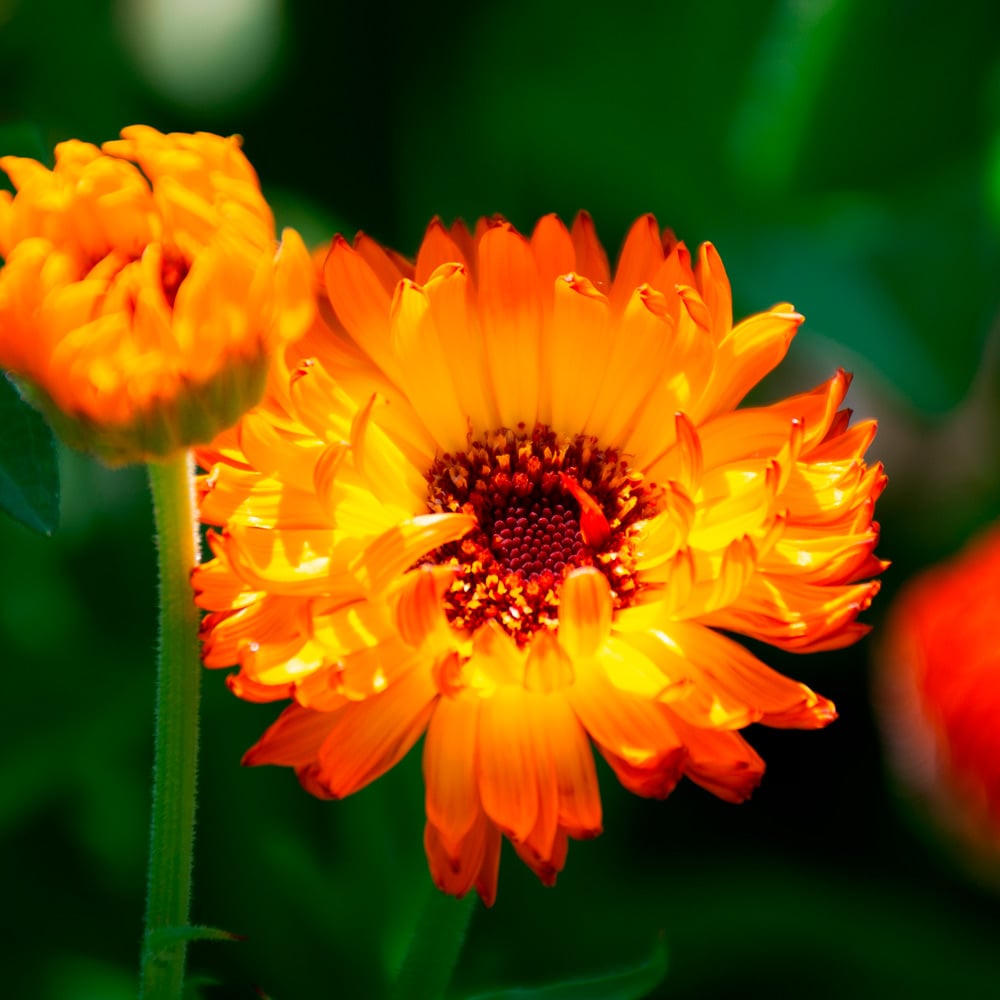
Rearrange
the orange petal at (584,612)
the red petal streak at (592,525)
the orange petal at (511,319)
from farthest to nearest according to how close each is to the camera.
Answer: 1. the red petal streak at (592,525)
2. the orange petal at (511,319)
3. the orange petal at (584,612)

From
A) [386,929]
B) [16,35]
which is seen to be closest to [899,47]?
[16,35]

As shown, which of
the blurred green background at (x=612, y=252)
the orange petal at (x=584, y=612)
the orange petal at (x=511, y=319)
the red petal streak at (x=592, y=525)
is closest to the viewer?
the orange petal at (x=584, y=612)

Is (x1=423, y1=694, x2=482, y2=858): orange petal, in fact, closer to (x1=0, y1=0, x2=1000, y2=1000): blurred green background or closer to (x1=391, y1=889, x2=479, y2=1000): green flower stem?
(x1=391, y1=889, x2=479, y2=1000): green flower stem

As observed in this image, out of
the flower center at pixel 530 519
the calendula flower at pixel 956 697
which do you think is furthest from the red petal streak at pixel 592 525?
the calendula flower at pixel 956 697

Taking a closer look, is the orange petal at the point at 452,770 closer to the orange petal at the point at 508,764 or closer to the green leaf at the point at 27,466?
the orange petal at the point at 508,764

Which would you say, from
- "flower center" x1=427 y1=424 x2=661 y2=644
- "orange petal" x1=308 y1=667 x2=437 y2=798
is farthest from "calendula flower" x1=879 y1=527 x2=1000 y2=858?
"orange petal" x1=308 y1=667 x2=437 y2=798

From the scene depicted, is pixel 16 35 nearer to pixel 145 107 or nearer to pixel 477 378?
pixel 145 107

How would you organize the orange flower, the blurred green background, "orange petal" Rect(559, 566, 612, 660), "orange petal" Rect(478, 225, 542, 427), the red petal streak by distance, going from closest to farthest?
the orange flower, "orange petal" Rect(559, 566, 612, 660), "orange petal" Rect(478, 225, 542, 427), the red petal streak, the blurred green background
